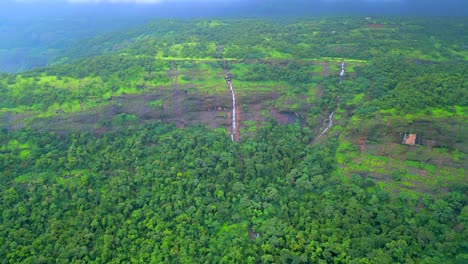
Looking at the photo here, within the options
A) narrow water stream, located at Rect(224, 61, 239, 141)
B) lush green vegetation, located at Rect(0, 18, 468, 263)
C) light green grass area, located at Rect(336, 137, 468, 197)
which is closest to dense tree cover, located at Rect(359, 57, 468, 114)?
lush green vegetation, located at Rect(0, 18, 468, 263)

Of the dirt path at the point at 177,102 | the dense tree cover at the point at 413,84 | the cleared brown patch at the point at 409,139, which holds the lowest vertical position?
the cleared brown patch at the point at 409,139

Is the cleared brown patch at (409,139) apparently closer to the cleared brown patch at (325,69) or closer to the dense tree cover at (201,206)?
the dense tree cover at (201,206)

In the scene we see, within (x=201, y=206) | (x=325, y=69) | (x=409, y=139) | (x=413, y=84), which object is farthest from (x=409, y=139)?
(x=201, y=206)

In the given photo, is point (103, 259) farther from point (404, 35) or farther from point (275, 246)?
point (404, 35)

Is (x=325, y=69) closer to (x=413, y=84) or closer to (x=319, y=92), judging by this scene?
(x=319, y=92)

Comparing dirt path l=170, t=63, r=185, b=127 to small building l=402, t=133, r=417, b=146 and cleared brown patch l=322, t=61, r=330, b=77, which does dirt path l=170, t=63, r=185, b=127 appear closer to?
cleared brown patch l=322, t=61, r=330, b=77

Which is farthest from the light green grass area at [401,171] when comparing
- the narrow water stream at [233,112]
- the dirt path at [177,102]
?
the dirt path at [177,102]
